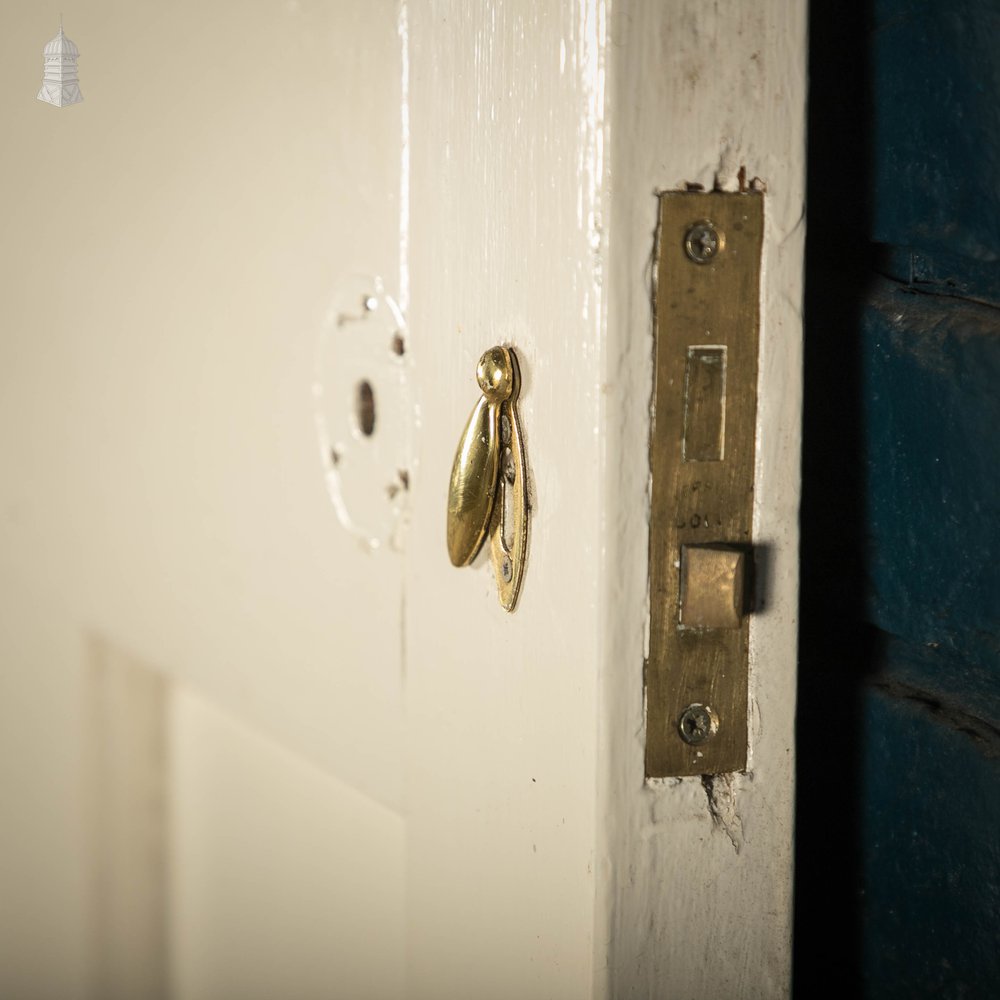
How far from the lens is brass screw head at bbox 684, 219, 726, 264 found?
0.33 m

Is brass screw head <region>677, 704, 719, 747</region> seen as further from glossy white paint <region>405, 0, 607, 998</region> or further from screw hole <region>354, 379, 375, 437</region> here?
screw hole <region>354, 379, 375, 437</region>

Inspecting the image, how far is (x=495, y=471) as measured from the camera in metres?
0.39

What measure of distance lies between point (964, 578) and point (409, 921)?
29 centimetres

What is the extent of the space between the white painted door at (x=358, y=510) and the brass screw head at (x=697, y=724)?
0.6 inches

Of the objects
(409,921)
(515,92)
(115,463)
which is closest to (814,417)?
(515,92)

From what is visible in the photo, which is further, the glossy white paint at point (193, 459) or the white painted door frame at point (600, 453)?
the glossy white paint at point (193, 459)

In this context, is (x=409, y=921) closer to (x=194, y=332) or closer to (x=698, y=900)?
(x=698, y=900)
